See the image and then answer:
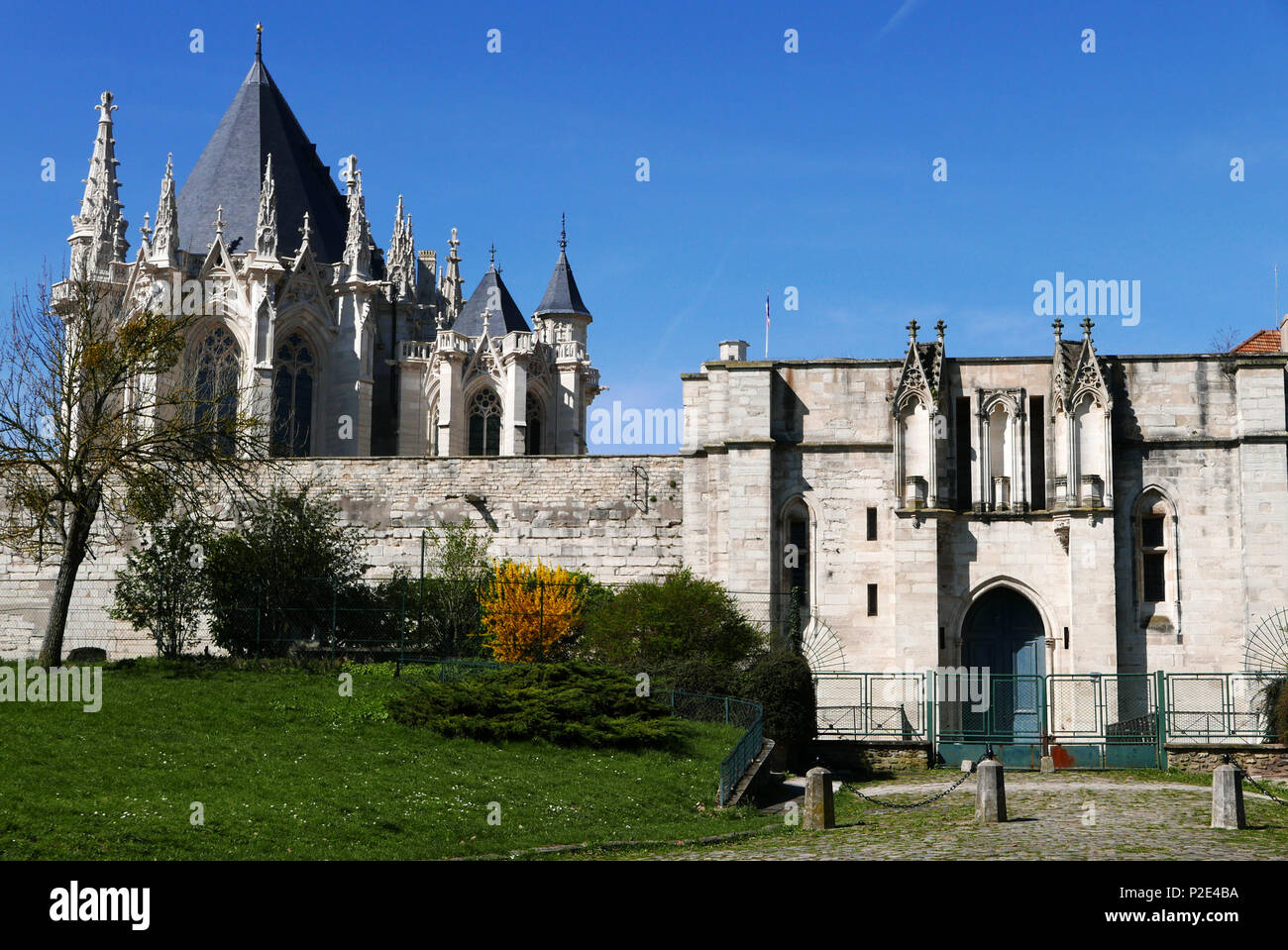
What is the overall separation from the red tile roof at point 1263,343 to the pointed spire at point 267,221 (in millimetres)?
29473

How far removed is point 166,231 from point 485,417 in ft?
39.9

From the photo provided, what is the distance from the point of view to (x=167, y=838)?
48.0 feet

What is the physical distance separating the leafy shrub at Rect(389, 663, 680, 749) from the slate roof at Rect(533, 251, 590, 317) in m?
36.8

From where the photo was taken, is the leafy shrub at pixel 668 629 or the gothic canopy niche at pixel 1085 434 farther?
the gothic canopy niche at pixel 1085 434

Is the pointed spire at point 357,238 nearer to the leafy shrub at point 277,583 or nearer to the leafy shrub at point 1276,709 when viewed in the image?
the leafy shrub at point 277,583

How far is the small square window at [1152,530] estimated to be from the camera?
3412cm

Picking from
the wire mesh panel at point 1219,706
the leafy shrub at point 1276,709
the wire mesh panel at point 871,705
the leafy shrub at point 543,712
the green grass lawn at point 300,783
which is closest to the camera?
the green grass lawn at point 300,783

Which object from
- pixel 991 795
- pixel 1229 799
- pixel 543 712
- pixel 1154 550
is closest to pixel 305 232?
pixel 1154 550

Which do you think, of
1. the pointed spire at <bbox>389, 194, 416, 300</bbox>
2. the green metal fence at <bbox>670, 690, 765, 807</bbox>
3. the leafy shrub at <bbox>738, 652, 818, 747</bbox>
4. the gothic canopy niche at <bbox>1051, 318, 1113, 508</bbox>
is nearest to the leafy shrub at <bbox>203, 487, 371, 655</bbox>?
the green metal fence at <bbox>670, 690, 765, 807</bbox>

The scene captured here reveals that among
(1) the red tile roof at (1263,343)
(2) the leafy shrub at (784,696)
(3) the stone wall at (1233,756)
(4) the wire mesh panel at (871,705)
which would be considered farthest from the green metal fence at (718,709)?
(1) the red tile roof at (1263,343)

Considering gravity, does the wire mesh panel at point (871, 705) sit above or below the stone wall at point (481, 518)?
below

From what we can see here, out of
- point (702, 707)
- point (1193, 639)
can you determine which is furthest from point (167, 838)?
point (1193, 639)

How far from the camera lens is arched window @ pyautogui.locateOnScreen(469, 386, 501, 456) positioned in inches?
2135
